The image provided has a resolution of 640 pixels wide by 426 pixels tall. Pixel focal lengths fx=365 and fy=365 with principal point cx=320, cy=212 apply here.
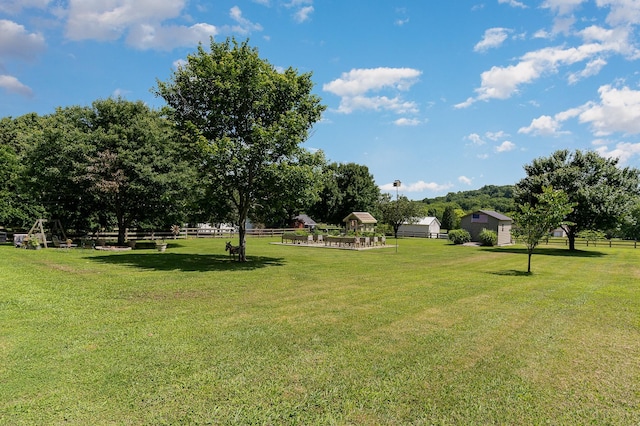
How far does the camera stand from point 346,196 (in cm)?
6212

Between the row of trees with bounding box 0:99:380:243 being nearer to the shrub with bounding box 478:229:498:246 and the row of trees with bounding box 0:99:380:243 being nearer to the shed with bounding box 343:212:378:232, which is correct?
the shrub with bounding box 478:229:498:246

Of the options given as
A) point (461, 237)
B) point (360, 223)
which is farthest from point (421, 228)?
point (461, 237)

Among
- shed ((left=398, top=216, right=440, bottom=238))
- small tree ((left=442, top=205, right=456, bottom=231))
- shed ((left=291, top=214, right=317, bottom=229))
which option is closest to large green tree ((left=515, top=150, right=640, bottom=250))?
shed ((left=398, top=216, right=440, bottom=238))

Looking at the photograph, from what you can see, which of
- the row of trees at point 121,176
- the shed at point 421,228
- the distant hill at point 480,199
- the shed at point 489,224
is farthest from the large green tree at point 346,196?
the distant hill at point 480,199

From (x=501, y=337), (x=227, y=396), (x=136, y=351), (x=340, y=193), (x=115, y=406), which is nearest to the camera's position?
(x=115, y=406)

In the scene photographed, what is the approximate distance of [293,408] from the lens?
4328 millimetres

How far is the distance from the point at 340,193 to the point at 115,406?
2297 inches

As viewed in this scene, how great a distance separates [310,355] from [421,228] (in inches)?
2333

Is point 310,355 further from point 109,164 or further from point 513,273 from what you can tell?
point 109,164

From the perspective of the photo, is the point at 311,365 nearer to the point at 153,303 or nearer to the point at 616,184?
the point at 153,303

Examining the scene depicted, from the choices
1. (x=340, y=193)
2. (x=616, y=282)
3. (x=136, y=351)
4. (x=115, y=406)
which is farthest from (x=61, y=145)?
(x=340, y=193)

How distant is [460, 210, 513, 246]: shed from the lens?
40625 mm

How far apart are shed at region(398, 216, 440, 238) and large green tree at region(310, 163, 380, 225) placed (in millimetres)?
6535

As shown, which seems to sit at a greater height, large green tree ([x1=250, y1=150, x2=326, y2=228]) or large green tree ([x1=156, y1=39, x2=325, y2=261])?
large green tree ([x1=156, y1=39, x2=325, y2=261])
